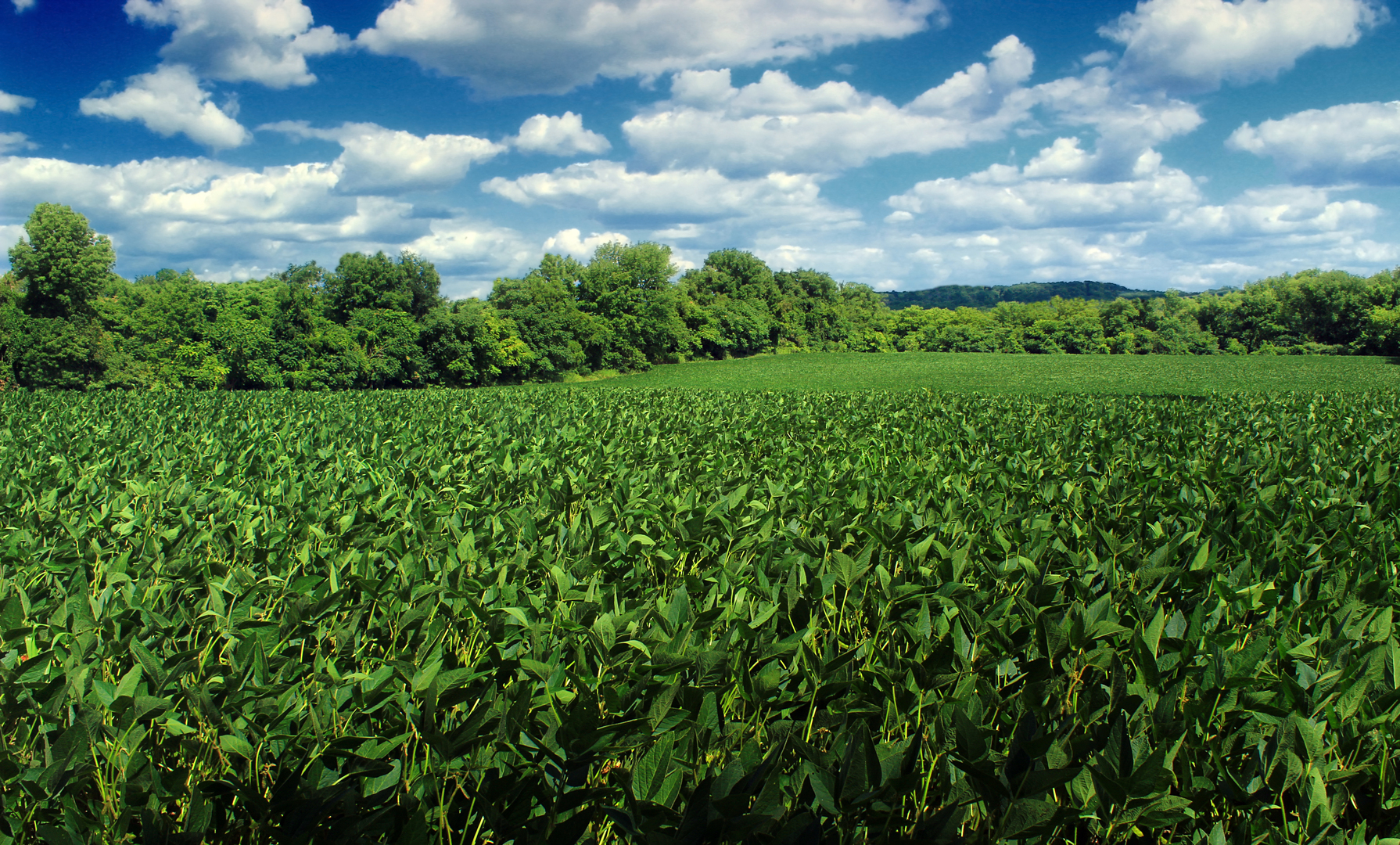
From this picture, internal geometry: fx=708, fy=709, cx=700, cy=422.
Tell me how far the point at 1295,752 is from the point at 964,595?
137 centimetres

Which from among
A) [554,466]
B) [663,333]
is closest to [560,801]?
[554,466]

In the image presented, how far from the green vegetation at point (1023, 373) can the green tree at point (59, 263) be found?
1559 inches

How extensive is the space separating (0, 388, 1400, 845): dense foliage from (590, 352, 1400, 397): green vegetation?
40.8 metres

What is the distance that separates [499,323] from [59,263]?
106 feet

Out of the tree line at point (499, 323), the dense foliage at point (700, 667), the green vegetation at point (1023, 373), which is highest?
the tree line at point (499, 323)

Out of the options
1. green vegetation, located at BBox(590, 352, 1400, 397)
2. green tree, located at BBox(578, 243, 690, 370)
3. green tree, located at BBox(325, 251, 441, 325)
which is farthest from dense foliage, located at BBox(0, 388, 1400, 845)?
green tree, located at BBox(578, 243, 690, 370)

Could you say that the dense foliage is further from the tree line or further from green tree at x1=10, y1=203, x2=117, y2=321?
green tree at x1=10, y1=203, x2=117, y2=321

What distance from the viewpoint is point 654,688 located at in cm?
234

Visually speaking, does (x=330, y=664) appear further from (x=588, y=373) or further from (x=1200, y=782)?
(x=588, y=373)

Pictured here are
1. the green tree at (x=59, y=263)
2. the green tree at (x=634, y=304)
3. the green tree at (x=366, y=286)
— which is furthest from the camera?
the green tree at (x=634, y=304)

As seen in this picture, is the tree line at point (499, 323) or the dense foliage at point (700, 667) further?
the tree line at point (499, 323)

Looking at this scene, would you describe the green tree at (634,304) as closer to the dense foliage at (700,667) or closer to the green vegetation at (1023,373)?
the green vegetation at (1023,373)

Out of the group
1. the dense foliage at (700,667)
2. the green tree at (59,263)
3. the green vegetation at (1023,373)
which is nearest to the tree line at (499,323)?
the green tree at (59,263)

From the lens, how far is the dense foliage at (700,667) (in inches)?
68.3
